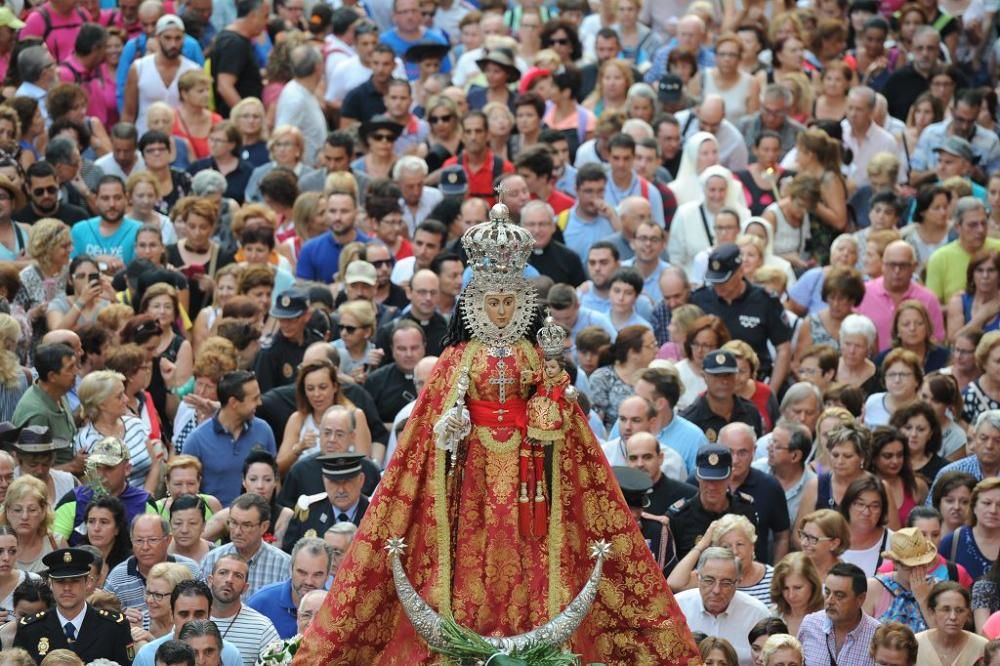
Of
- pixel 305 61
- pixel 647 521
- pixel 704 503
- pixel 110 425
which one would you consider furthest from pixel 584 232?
pixel 647 521

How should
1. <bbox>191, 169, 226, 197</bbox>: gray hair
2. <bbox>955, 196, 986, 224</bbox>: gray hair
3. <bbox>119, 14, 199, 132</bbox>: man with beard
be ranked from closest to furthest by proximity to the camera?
<bbox>955, 196, 986, 224</bbox>: gray hair, <bbox>191, 169, 226, 197</bbox>: gray hair, <bbox>119, 14, 199, 132</bbox>: man with beard

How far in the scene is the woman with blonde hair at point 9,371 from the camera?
16.0 meters

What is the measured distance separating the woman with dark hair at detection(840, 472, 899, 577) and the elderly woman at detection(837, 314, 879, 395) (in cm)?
265

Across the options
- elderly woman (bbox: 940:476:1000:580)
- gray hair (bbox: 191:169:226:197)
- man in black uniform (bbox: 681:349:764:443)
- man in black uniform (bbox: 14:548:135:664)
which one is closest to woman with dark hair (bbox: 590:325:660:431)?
man in black uniform (bbox: 681:349:764:443)

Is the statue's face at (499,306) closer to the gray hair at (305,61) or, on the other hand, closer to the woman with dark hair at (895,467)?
the woman with dark hair at (895,467)

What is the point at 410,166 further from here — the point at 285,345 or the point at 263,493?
the point at 263,493

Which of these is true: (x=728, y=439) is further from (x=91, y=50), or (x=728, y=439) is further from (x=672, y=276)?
→ (x=91, y=50)

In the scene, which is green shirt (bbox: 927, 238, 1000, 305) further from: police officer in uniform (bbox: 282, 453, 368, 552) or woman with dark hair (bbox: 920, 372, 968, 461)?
police officer in uniform (bbox: 282, 453, 368, 552)

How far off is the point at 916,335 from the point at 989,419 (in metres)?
2.14

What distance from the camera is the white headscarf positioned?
20.8 meters

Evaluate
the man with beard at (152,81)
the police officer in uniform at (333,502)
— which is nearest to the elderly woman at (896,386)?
the police officer in uniform at (333,502)

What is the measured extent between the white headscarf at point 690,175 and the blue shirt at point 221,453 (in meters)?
5.85

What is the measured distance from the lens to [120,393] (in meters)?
15.9

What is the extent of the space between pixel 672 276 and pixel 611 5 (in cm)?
686
